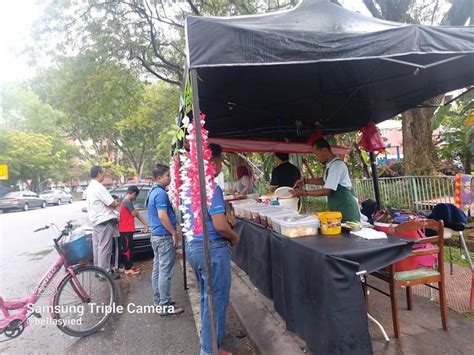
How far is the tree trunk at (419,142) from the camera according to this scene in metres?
7.83

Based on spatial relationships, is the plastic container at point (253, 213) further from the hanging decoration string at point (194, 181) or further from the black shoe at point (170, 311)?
the black shoe at point (170, 311)

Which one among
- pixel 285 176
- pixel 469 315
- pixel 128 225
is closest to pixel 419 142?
pixel 285 176

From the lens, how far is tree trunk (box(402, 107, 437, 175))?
25.7ft

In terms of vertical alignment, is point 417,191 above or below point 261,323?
above

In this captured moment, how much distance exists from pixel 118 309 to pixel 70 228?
4.42 ft

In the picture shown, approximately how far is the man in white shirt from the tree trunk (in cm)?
680

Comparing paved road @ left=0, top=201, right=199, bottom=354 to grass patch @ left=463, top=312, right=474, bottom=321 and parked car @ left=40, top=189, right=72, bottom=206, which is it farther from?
parked car @ left=40, top=189, right=72, bottom=206

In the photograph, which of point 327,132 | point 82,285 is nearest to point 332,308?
point 82,285

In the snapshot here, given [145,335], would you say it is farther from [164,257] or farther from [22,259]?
[22,259]

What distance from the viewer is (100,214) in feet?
17.4

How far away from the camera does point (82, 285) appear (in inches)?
161

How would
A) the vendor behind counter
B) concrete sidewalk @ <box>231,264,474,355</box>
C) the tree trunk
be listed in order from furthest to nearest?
the tree trunk → the vendor behind counter → concrete sidewalk @ <box>231,264,474,355</box>

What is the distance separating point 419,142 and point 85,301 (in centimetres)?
768

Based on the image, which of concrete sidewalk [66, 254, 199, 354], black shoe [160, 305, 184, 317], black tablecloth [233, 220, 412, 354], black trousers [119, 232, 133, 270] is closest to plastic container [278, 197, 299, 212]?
black tablecloth [233, 220, 412, 354]
